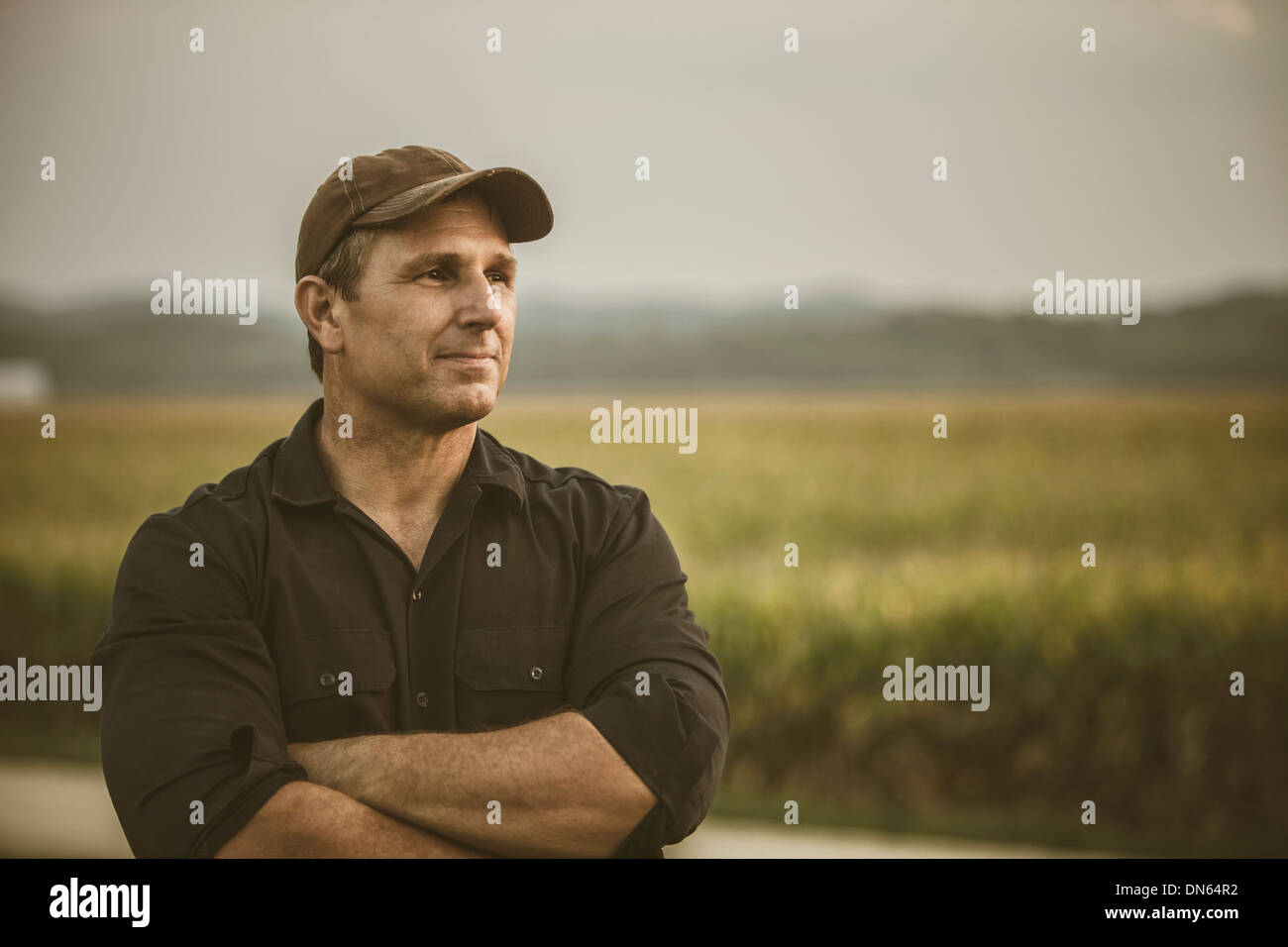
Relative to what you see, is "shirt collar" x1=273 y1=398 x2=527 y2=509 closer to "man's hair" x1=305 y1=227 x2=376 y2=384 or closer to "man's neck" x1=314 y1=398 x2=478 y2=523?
"man's neck" x1=314 y1=398 x2=478 y2=523

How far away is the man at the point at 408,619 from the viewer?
153cm

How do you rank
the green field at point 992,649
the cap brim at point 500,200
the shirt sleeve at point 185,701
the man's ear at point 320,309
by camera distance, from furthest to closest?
the green field at point 992,649
the man's ear at point 320,309
the cap brim at point 500,200
the shirt sleeve at point 185,701

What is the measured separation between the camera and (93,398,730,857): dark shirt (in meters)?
1.53

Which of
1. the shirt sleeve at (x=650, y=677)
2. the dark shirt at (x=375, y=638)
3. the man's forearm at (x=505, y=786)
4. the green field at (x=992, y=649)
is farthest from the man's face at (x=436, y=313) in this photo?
the green field at (x=992, y=649)

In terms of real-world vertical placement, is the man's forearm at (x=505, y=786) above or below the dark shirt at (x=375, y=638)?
below

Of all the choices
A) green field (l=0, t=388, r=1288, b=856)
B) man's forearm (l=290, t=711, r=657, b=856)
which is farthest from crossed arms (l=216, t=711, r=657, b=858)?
green field (l=0, t=388, r=1288, b=856)

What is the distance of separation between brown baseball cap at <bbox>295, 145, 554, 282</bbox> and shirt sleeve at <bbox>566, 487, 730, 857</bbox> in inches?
18.3

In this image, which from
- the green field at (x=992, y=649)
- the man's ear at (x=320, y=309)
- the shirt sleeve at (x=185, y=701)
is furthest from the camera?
the green field at (x=992, y=649)

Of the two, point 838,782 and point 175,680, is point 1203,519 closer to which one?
point 838,782

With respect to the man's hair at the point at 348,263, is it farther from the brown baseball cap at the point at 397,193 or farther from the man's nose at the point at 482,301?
the man's nose at the point at 482,301

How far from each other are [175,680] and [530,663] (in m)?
0.48

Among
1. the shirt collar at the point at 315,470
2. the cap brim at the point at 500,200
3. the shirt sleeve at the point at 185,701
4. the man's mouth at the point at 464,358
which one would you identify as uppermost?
the cap brim at the point at 500,200

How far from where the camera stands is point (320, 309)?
5.85 ft
